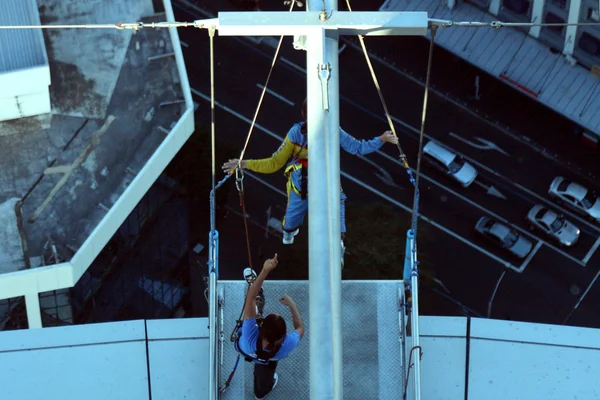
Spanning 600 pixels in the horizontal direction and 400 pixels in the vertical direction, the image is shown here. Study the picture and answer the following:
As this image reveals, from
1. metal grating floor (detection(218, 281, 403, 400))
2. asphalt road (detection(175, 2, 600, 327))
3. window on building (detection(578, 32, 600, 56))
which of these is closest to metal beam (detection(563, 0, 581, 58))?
window on building (detection(578, 32, 600, 56))

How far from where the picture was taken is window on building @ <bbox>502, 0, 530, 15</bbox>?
53312mm

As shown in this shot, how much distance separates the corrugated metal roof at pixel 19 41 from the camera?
4091 cm

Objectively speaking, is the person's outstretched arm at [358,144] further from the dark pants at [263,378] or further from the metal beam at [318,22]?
the dark pants at [263,378]

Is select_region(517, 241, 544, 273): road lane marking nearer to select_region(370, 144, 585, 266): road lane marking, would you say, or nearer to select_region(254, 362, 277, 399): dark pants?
select_region(370, 144, 585, 266): road lane marking

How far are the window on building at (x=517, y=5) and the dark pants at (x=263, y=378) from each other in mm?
31713

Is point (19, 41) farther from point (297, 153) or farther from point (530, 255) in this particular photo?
point (530, 255)

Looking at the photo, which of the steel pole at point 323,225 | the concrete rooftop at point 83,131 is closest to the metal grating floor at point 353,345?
the steel pole at point 323,225

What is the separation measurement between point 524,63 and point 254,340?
3309 cm

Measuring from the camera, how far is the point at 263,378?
82.2 feet

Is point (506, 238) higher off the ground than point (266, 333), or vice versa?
point (266, 333)

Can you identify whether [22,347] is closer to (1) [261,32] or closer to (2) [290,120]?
(1) [261,32]

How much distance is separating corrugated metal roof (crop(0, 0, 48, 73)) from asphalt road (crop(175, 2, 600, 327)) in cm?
1470

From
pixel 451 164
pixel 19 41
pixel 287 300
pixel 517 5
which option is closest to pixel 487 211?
pixel 451 164

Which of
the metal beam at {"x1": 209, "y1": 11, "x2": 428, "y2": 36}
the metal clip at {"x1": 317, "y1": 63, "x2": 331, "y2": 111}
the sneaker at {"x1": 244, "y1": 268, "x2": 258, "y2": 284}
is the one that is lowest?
the sneaker at {"x1": 244, "y1": 268, "x2": 258, "y2": 284}
